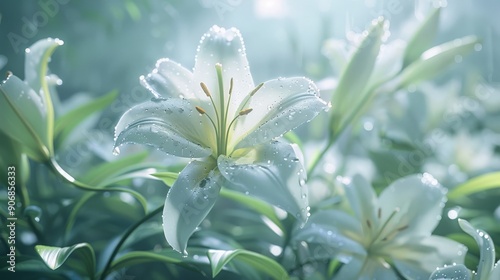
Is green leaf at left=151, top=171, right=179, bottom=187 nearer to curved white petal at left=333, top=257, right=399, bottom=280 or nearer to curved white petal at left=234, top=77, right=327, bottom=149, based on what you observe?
curved white petal at left=234, top=77, right=327, bottom=149

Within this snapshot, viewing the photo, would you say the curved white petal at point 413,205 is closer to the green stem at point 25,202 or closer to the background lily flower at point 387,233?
the background lily flower at point 387,233

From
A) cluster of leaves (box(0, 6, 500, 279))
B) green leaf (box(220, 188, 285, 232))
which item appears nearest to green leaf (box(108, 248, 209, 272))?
cluster of leaves (box(0, 6, 500, 279))

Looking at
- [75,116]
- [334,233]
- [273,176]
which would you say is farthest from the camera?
[75,116]

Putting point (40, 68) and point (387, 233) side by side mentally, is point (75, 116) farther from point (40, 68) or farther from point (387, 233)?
point (387, 233)

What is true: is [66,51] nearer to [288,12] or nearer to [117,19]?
A: [117,19]

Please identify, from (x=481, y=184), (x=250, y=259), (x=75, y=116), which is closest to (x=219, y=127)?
(x=250, y=259)

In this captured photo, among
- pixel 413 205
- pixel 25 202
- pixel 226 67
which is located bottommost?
pixel 25 202
